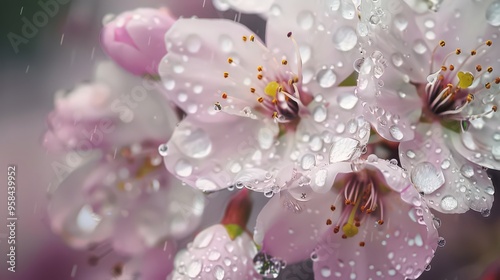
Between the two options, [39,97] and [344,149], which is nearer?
[344,149]

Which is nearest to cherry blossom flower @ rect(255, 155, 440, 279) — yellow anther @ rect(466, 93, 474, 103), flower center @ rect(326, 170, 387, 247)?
flower center @ rect(326, 170, 387, 247)

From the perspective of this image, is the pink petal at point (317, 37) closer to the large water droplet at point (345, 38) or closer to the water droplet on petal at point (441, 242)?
the large water droplet at point (345, 38)

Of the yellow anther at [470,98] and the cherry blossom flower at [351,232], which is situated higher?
the yellow anther at [470,98]

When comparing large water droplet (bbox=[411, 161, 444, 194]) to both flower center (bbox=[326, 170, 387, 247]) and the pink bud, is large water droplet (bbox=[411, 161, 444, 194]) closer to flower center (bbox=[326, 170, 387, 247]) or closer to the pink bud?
flower center (bbox=[326, 170, 387, 247])

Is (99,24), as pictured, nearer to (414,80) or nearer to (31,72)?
(31,72)

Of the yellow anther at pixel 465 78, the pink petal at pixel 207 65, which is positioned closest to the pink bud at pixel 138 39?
the pink petal at pixel 207 65

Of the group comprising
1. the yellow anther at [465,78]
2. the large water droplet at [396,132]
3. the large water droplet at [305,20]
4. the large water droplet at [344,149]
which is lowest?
the large water droplet at [344,149]

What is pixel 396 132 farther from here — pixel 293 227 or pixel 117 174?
pixel 117 174

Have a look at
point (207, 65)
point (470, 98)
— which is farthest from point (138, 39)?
point (470, 98)
